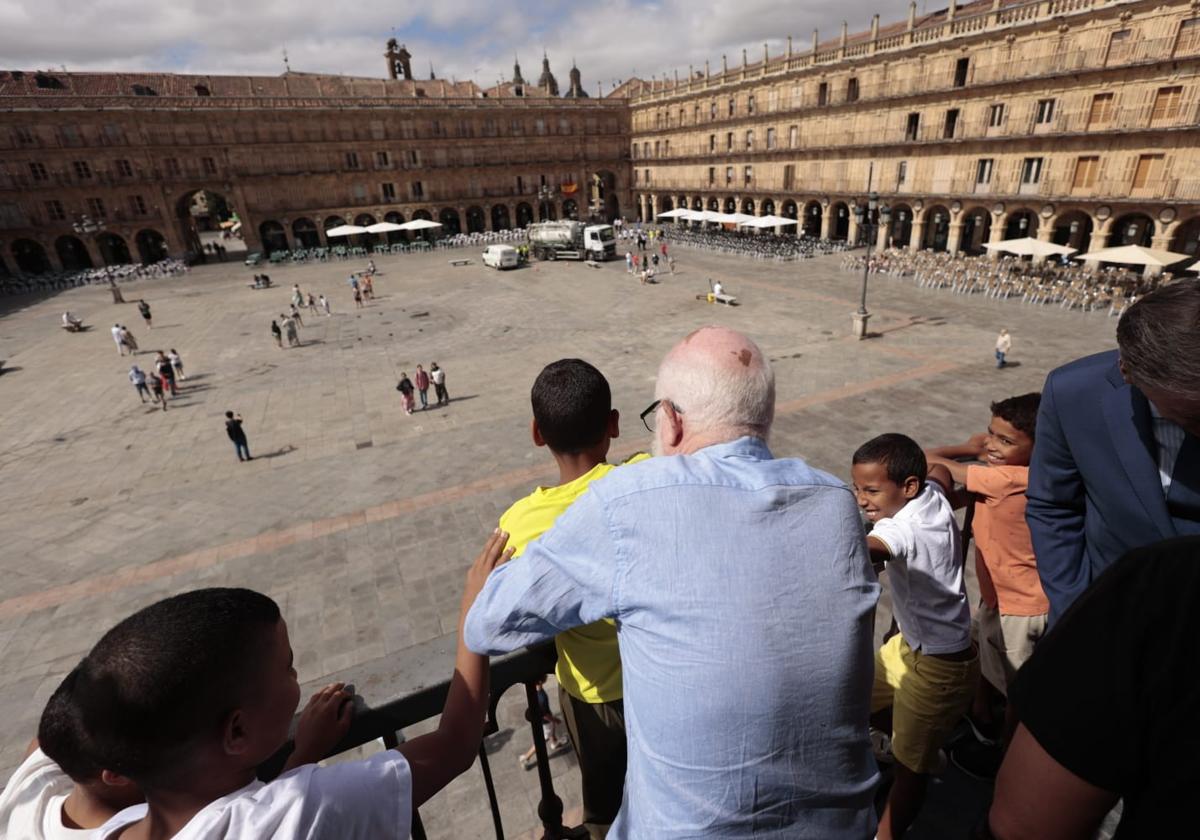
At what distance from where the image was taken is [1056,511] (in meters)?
2.07

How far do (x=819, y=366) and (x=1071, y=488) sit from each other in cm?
1431

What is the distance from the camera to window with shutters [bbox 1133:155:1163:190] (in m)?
22.5

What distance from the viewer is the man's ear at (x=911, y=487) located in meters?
2.59

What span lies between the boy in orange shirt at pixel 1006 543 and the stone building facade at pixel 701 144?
28397 millimetres

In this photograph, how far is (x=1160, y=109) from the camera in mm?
22125

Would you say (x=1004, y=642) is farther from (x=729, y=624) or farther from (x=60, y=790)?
(x=60, y=790)

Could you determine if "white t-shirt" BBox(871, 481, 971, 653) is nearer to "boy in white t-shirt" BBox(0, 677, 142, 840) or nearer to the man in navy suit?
the man in navy suit

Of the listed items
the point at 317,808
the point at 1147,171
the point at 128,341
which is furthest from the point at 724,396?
the point at 1147,171

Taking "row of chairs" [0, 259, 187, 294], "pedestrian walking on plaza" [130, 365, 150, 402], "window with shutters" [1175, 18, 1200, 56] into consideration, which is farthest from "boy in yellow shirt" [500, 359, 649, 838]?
"row of chairs" [0, 259, 187, 294]

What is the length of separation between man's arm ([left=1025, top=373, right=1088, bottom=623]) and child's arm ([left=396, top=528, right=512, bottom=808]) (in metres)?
1.96

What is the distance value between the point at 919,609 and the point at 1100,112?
104 ft

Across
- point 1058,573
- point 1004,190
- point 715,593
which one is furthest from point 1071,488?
point 1004,190

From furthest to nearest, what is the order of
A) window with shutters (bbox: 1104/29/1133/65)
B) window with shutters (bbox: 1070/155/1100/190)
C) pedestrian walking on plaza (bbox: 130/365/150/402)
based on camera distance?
window with shutters (bbox: 1070/155/1100/190) → window with shutters (bbox: 1104/29/1133/65) → pedestrian walking on plaza (bbox: 130/365/150/402)

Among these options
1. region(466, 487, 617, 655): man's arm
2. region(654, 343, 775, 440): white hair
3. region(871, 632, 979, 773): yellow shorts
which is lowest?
region(871, 632, 979, 773): yellow shorts
